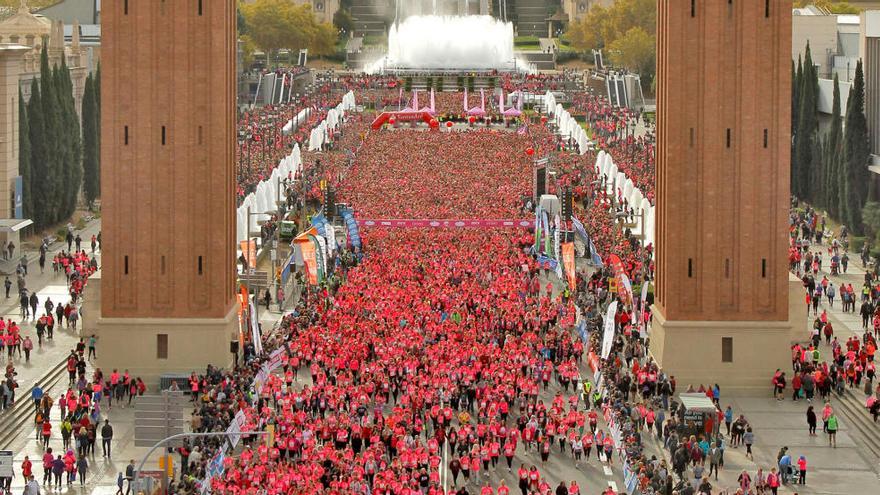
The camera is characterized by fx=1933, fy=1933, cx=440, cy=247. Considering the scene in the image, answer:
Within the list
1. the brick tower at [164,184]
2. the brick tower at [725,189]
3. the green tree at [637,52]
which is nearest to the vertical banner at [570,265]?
the brick tower at [725,189]

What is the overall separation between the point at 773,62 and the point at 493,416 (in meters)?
15.5

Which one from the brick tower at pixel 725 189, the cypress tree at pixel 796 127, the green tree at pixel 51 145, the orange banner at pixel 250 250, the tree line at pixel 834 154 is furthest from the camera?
the cypress tree at pixel 796 127

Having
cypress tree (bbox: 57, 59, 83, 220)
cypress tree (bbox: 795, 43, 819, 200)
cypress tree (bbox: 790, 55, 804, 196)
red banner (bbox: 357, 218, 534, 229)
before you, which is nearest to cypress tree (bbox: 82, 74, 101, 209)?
cypress tree (bbox: 57, 59, 83, 220)

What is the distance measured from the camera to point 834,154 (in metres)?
99.2

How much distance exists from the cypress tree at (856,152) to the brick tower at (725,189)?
35.0 meters

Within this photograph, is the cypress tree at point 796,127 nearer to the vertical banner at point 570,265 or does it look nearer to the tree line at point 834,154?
the tree line at point 834,154

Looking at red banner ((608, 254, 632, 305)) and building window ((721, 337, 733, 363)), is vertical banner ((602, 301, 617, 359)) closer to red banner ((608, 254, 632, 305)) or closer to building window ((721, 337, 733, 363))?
building window ((721, 337, 733, 363))

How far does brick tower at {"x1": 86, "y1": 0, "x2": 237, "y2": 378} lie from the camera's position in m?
60.4

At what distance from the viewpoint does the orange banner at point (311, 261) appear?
244 ft

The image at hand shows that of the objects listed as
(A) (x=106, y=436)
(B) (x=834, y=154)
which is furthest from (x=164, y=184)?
(B) (x=834, y=154)

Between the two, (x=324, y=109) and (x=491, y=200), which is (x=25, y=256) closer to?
(x=491, y=200)

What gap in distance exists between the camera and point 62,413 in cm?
5447

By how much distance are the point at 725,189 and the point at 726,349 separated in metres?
5.03

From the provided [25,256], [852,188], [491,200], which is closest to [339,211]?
[491,200]
